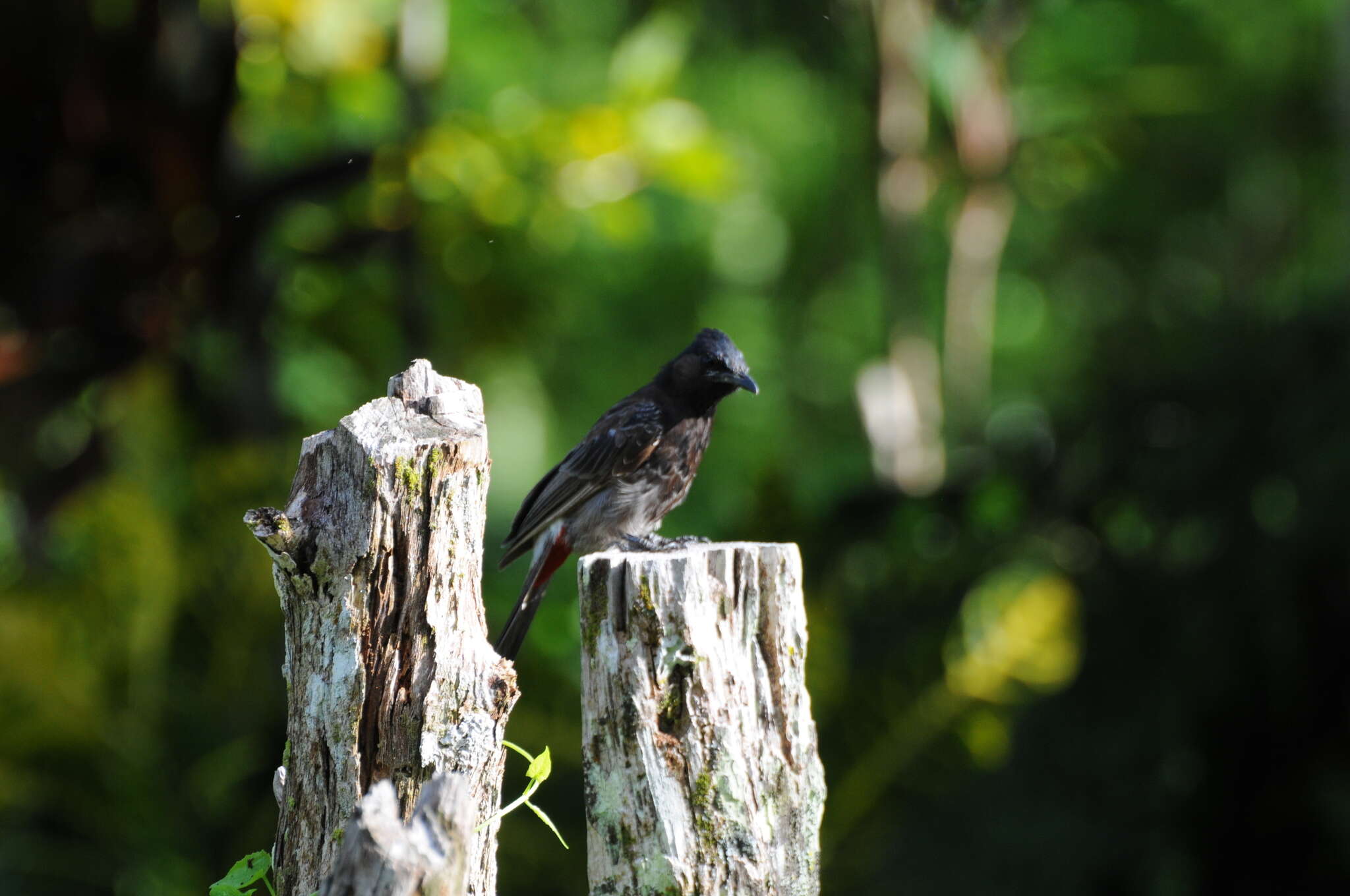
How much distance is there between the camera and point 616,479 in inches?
155

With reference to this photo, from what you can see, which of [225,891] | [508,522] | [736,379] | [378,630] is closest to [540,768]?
[378,630]

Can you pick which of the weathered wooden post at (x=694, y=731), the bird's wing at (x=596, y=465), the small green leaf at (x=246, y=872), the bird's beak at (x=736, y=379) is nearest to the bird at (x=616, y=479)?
the bird's wing at (x=596, y=465)

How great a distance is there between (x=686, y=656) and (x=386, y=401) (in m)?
0.69

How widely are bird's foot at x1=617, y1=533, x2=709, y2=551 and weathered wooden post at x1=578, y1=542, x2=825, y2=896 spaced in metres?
0.59

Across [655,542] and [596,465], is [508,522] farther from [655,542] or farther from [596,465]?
[655,542]

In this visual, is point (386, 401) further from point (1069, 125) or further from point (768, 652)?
point (1069, 125)

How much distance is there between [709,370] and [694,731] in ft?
5.44

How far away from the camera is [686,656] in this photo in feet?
7.38

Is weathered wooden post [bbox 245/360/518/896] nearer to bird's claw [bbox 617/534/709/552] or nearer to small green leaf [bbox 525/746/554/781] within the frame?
small green leaf [bbox 525/746/554/781]

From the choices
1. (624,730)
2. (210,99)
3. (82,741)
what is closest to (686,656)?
(624,730)

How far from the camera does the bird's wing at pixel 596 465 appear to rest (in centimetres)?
389

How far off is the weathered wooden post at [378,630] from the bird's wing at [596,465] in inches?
69.9

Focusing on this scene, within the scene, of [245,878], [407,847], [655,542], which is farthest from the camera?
[655,542]

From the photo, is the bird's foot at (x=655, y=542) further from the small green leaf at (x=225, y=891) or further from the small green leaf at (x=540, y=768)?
the small green leaf at (x=225, y=891)
